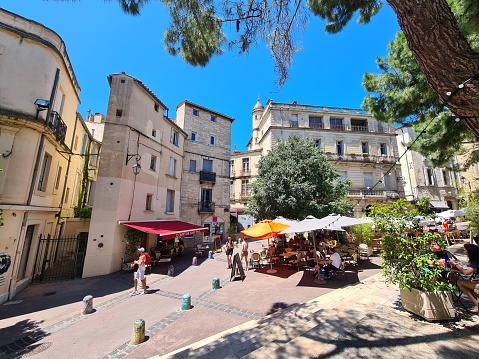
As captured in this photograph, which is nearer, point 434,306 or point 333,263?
point 434,306

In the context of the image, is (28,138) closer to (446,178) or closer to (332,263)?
(332,263)

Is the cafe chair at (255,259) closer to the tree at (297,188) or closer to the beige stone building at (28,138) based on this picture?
the tree at (297,188)

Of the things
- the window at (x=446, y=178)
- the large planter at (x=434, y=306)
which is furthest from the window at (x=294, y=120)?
the large planter at (x=434, y=306)

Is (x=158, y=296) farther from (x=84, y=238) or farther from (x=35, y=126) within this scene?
(x=84, y=238)

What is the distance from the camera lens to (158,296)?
8.34 m

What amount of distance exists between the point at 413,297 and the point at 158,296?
8025mm

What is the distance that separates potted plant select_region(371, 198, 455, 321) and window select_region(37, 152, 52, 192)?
46.1 feet

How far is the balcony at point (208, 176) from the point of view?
67.4ft

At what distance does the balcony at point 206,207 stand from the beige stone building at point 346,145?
29.1ft

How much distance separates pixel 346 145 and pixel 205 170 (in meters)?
18.7

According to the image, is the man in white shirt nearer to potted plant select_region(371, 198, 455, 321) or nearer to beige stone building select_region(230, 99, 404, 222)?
potted plant select_region(371, 198, 455, 321)

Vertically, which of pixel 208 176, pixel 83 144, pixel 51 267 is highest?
pixel 83 144

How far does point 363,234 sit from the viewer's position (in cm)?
1427

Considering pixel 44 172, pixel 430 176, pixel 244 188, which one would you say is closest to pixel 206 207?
pixel 244 188
